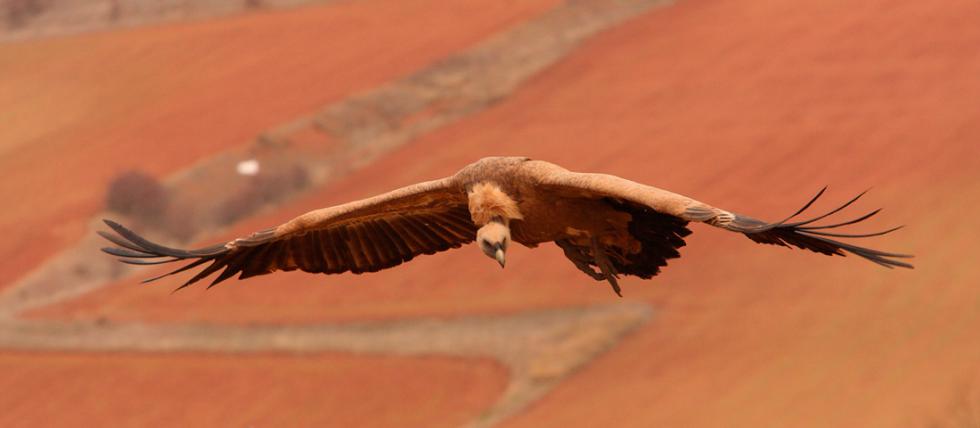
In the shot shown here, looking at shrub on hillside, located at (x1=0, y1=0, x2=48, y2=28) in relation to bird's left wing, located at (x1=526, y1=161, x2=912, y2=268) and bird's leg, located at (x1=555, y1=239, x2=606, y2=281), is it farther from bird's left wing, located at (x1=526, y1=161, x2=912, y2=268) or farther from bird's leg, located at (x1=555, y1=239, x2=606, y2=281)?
bird's left wing, located at (x1=526, y1=161, x2=912, y2=268)

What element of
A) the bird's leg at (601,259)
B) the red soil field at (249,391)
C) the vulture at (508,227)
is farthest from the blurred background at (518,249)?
the bird's leg at (601,259)

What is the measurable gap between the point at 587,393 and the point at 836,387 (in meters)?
4.75

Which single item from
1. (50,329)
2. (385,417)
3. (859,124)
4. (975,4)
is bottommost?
(385,417)

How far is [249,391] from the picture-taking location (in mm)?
31734

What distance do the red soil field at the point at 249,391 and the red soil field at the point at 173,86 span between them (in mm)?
10913

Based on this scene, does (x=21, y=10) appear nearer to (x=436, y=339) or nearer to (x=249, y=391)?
(x=249, y=391)

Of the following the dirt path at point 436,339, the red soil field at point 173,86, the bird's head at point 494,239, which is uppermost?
the red soil field at point 173,86

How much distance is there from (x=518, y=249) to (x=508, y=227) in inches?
936

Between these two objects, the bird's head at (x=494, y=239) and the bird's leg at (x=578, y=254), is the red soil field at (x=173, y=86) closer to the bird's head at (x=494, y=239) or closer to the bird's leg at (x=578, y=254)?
the bird's leg at (x=578, y=254)

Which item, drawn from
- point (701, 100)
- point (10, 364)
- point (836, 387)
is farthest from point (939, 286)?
point (10, 364)

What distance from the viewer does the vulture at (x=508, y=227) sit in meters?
11.1

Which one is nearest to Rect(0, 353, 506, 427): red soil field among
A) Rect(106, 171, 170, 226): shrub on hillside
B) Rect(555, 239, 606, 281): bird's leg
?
Rect(106, 171, 170, 226): shrub on hillside

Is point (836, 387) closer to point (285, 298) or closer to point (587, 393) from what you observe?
point (587, 393)

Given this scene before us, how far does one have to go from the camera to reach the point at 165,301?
129 ft
